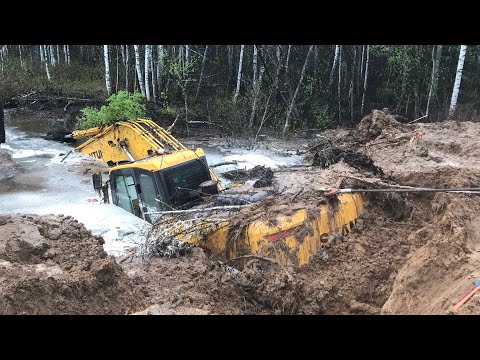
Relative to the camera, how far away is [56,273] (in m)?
6.07

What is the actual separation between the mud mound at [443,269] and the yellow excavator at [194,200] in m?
1.43

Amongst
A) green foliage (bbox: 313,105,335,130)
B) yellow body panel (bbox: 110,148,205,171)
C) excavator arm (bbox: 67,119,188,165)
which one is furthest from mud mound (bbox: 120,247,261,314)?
green foliage (bbox: 313,105,335,130)

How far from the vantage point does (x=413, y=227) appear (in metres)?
8.20

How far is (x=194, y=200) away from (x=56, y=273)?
3.75 meters

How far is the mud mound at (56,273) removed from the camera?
515 cm

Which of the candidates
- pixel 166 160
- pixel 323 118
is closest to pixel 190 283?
pixel 166 160

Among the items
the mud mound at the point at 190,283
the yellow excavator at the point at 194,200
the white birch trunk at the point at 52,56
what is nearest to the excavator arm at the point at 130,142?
the yellow excavator at the point at 194,200

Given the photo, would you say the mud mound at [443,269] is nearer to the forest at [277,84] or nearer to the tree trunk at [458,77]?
the tree trunk at [458,77]

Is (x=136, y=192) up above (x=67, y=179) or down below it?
above

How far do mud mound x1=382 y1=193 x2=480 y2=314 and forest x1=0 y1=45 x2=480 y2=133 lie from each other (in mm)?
14015

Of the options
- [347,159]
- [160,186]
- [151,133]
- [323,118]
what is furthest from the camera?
[323,118]

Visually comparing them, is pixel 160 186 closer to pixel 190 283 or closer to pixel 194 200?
pixel 194 200

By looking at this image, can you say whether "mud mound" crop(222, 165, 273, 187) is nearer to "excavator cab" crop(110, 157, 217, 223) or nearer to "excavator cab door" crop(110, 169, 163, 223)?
"excavator cab" crop(110, 157, 217, 223)

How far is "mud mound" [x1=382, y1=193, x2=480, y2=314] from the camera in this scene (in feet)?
16.2
